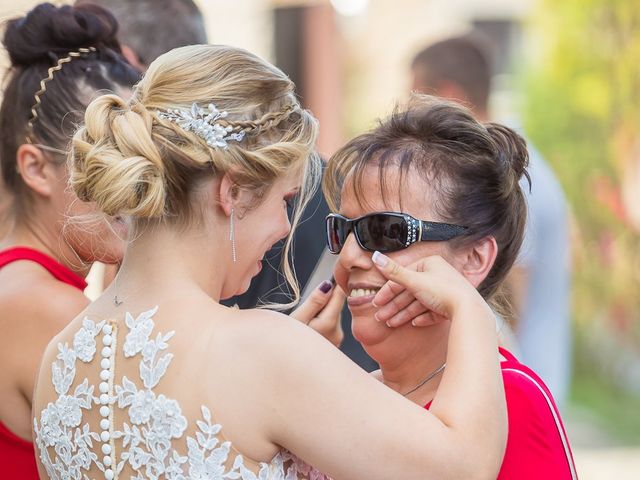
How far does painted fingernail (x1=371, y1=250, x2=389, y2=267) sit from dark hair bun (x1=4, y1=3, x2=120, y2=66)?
4.19 feet

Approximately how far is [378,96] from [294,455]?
995 cm

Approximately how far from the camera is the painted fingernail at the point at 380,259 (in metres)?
2.23

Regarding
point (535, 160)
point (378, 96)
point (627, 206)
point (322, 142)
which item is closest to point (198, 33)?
point (535, 160)

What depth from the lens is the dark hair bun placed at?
9.80 ft

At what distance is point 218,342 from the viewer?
77.7 inches

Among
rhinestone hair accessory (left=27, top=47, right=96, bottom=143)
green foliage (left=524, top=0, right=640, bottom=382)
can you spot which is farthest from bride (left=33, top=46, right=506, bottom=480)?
green foliage (left=524, top=0, right=640, bottom=382)

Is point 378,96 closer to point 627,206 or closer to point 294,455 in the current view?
point 627,206

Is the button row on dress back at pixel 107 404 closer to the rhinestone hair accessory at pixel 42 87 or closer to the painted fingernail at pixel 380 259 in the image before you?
the painted fingernail at pixel 380 259

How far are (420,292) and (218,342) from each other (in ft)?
1.54

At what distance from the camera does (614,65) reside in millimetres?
9750

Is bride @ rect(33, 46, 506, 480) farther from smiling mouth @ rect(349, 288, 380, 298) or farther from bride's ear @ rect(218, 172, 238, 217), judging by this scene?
smiling mouth @ rect(349, 288, 380, 298)

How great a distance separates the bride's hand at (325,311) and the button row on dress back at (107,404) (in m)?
0.68

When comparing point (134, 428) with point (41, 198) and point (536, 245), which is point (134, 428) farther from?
point (536, 245)

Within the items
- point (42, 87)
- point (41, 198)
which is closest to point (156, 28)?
point (42, 87)
